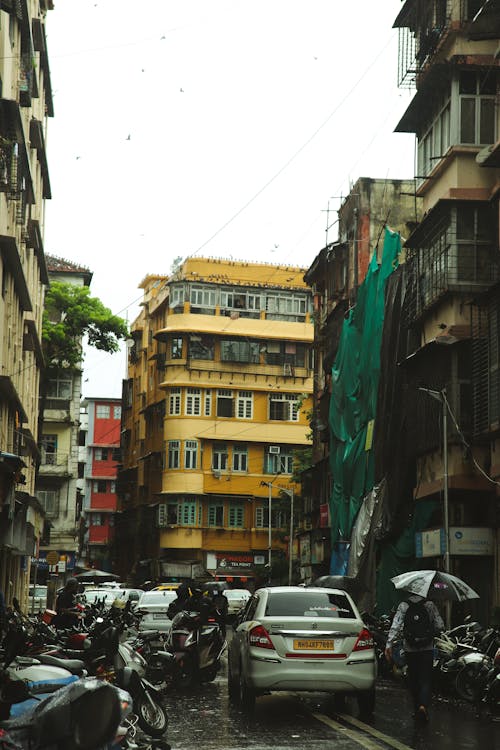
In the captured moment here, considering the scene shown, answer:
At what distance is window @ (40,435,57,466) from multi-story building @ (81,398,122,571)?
3717 cm

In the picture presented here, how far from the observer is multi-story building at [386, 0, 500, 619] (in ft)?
102

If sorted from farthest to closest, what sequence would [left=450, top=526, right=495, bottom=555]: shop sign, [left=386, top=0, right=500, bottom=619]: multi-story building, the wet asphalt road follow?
[left=386, top=0, right=500, bottom=619]: multi-story building
[left=450, top=526, right=495, bottom=555]: shop sign
the wet asphalt road

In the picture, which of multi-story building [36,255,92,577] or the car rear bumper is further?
multi-story building [36,255,92,577]

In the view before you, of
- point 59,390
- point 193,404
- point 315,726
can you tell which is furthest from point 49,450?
point 315,726

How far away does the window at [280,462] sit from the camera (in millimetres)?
84562

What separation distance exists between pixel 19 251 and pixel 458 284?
37.8 feet

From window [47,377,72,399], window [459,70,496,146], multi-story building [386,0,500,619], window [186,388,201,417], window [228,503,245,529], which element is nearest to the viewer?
multi-story building [386,0,500,619]

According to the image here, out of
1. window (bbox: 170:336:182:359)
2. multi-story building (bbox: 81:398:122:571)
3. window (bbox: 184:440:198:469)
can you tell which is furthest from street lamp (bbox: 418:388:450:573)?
multi-story building (bbox: 81:398:122:571)

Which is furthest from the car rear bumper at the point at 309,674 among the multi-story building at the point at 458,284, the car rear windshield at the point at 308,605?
the multi-story building at the point at 458,284

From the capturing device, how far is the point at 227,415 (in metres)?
84.4

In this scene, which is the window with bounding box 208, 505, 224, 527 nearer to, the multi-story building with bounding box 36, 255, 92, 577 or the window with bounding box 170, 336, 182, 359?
the window with bounding box 170, 336, 182, 359

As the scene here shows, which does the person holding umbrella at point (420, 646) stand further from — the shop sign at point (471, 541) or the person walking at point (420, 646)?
the shop sign at point (471, 541)

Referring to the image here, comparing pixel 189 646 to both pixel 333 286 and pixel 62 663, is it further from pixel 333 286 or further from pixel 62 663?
pixel 333 286

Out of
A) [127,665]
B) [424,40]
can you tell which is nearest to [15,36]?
[424,40]
